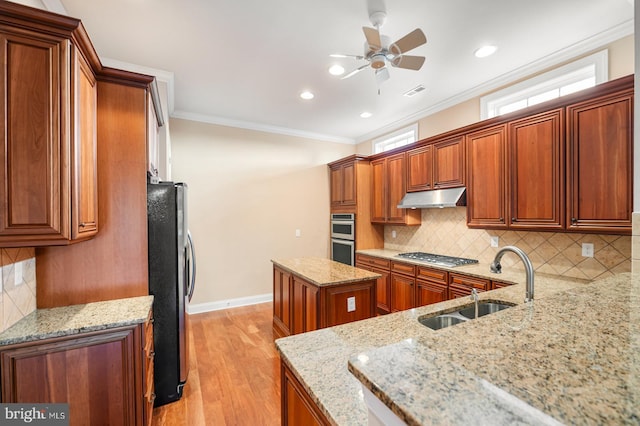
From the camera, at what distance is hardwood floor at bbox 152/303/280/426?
210 centimetres

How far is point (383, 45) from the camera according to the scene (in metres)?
2.30

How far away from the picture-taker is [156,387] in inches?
86.4

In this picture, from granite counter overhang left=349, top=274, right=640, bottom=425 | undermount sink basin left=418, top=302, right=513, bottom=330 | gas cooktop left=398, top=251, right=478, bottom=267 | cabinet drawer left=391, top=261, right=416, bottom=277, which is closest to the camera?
granite counter overhang left=349, top=274, right=640, bottom=425

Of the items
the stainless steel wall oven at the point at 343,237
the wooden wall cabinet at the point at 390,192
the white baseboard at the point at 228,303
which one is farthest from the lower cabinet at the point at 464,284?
the white baseboard at the point at 228,303

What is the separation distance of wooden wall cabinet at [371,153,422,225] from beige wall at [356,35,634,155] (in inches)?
22.8

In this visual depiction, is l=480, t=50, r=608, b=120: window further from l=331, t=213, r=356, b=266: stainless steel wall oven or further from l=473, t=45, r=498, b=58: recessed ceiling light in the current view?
l=331, t=213, r=356, b=266: stainless steel wall oven

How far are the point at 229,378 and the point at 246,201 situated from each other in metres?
2.69

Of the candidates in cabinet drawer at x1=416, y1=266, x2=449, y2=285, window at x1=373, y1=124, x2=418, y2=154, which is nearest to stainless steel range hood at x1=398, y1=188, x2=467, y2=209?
cabinet drawer at x1=416, y1=266, x2=449, y2=285

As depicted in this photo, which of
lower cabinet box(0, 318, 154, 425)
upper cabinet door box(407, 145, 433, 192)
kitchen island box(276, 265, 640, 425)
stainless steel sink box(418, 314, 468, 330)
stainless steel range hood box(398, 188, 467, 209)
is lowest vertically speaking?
lower cabinet box(0, 318, 154, 425)

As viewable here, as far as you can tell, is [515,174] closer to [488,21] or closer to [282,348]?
[488,21]

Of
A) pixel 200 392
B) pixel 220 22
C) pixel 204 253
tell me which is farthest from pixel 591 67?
pixel 204 253

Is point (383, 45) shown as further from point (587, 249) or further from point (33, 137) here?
point (587, 249)

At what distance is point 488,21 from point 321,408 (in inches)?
113

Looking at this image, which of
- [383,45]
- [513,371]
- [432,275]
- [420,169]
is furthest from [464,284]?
[513,371]
